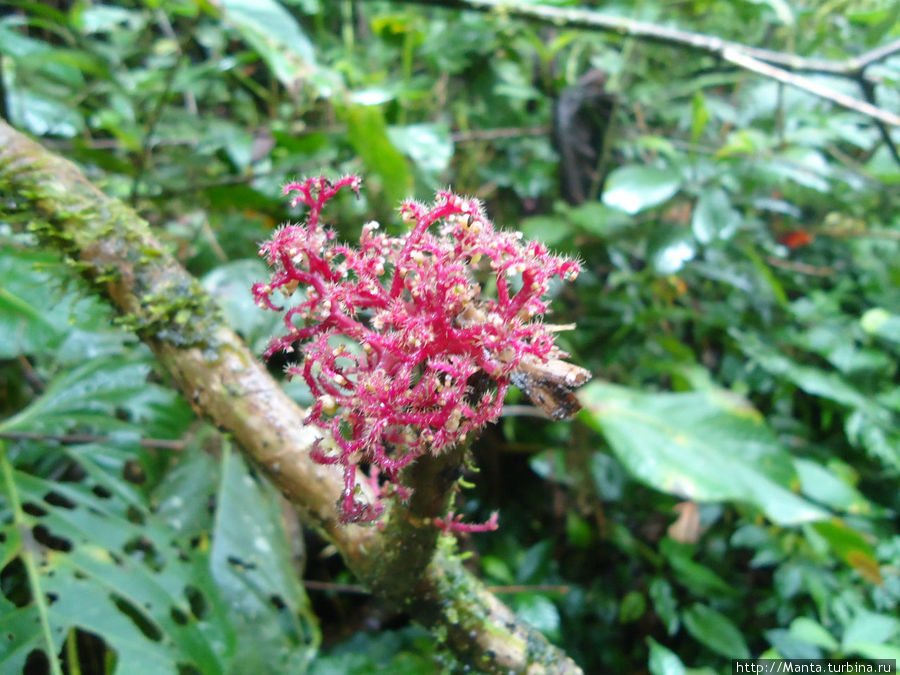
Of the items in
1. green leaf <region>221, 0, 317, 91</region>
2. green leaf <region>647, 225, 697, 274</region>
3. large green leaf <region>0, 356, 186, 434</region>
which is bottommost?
large green leaf <region>0, 356, 186, 434</region>

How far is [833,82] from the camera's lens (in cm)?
179

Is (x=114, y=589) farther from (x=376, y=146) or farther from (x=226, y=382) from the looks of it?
(x=376, y=146)

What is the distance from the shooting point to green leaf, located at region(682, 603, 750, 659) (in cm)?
128

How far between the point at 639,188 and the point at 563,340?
1.55 feet

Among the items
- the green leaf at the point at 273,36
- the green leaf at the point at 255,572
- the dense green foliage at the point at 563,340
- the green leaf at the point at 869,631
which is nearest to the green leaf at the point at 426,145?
the dense green foliage at the point at 563,340

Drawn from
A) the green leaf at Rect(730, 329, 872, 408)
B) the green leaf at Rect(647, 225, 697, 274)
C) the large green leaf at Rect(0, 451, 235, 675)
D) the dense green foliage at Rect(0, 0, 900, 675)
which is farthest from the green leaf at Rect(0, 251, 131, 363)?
the green leaf at Rect(730, 329, 872, 408)

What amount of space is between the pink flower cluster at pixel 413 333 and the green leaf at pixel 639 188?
885 mm

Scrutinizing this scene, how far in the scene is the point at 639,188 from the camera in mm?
1380

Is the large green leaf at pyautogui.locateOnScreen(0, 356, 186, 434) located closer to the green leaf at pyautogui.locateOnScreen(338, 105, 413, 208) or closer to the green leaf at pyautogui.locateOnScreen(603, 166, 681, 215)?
the green leaf at pyautogui.locateOnScreen(338, 105, 413, 208)

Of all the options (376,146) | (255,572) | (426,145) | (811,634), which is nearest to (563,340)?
(426,145)

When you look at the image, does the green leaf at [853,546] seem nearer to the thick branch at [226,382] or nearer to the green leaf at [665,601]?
the green leaf at [665,601]

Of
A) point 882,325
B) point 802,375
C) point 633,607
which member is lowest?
point 633,607

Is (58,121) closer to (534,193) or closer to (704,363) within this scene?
(534,193)

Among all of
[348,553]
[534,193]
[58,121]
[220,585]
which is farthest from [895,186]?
[58,121]
